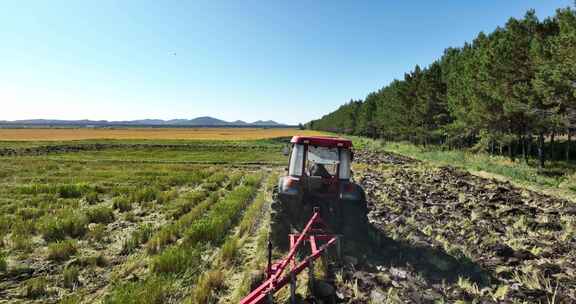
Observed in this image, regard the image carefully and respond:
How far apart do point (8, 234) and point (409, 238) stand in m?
10.3

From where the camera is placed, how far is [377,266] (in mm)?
5887

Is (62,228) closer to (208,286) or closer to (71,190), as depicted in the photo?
(208,286)

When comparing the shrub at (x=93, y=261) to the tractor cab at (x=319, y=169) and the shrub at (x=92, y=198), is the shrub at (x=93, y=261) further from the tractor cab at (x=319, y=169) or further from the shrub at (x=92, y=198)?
the shrub at (x=92, y=198)

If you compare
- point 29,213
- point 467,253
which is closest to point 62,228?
point 29,213

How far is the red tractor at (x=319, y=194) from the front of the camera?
23.1 ft

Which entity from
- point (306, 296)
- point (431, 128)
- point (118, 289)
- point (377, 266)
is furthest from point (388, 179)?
point (431, 128)

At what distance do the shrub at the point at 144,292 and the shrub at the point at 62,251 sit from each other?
2483 millimetres

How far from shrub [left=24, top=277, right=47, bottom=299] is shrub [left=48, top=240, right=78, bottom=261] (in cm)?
130

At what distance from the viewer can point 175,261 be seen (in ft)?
19.5

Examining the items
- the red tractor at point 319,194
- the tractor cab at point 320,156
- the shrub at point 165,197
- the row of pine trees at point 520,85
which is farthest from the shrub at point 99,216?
the row of pine trees at point 520,85

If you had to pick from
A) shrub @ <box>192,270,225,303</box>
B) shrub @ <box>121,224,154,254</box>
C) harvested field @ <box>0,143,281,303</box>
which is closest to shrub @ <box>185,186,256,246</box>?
harvested field @ <box>0,143,281,303</box>

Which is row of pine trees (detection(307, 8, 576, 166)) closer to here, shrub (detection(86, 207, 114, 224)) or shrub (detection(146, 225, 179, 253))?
shrub (detection(146, 225, 179, 253))

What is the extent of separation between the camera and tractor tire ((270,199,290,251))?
7.01 meters

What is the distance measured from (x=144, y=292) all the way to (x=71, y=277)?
74.1 inches
